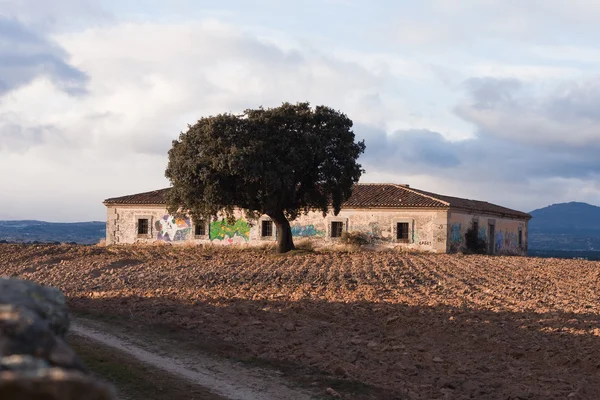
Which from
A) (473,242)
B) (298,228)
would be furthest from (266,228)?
(473,242)

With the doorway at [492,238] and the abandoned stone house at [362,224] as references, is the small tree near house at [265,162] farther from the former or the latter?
the doorway at [492,238]

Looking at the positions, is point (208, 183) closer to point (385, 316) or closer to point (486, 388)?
point (385, 316)

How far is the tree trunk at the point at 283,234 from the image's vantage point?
3631 centimetres

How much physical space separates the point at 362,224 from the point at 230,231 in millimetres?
8473

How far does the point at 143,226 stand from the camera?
1837 inches

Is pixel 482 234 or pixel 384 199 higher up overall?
pixel 384 199

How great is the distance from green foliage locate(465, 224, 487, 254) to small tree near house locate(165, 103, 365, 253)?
38.0 ft

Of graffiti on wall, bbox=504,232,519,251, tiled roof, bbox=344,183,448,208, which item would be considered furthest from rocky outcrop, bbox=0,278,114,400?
graffiti on wall, bbox=504,232,519,251

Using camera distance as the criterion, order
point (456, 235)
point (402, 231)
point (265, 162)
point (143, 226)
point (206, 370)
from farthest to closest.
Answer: point (143, 226)
point (456, 235)
point (402, 231)
point (265, 162)
point (206, 370)

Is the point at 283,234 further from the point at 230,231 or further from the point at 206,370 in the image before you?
the point at 206,370

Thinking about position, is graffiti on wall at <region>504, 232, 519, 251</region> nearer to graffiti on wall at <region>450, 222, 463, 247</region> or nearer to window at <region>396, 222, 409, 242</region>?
graffiti on wall at <region>450, 222, 463, 247</region>

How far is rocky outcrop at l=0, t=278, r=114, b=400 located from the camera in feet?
7.99

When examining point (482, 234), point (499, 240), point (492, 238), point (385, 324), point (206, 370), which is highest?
point (482, 234)

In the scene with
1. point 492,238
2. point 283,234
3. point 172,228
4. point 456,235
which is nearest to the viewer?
point 283,234
